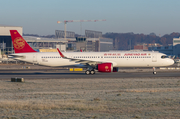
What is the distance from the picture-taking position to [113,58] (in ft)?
152

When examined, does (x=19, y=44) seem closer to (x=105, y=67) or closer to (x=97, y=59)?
(x=97, y=59)

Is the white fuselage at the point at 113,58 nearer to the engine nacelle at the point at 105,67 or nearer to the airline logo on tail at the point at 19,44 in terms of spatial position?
the airline logo on tail at the point at 19,44

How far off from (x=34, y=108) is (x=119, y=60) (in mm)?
32310

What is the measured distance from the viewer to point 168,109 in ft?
47.3

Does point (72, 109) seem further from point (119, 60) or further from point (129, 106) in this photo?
point (119, 60)

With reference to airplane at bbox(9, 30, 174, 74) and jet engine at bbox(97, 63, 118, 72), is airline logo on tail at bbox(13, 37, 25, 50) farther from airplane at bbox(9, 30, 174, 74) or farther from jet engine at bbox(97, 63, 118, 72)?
jet engine at bbox(97, 63, 118, 72)

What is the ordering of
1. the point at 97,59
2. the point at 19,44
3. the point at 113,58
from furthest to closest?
the point at 19,44
the point at 97,59
the point at 113,58

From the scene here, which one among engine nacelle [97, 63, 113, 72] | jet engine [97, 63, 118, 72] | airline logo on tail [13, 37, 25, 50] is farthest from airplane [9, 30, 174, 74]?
airline logo on tail [13, 37, 25, 50]

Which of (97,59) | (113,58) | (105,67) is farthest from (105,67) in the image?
(97,59)

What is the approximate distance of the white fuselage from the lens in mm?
46000

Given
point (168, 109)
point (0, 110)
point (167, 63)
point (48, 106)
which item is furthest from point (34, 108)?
point (167, 63)

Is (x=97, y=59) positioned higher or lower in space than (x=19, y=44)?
lower

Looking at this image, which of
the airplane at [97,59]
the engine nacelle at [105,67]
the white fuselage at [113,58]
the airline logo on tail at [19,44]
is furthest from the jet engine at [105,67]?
the airline logo on tail at [19,44]

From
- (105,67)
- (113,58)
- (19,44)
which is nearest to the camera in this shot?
(105,67)
